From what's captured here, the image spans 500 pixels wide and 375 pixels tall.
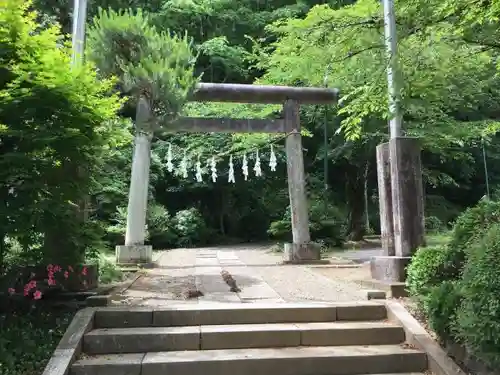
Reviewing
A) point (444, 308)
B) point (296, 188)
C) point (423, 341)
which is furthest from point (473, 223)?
point (296, 188)

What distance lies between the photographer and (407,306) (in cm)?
531

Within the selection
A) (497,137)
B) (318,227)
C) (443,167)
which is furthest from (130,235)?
(497,137)

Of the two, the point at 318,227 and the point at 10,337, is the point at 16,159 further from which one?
the point at 318,227

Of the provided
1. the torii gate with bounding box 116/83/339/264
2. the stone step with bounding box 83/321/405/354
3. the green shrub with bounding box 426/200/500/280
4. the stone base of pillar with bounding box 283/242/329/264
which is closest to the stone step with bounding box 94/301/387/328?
the stone step with bounding box 83/321/405/354

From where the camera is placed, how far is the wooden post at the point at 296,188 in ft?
35.8

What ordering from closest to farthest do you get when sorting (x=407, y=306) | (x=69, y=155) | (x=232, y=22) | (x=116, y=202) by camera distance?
(x=69, y=155) → (x=407, y=306) → (x=116, y=202) → (x=232, y=22)

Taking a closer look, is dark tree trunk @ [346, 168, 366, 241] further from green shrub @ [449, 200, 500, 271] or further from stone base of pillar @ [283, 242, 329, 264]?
green shrub @ [449, 200, 500, 271]

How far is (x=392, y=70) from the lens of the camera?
595 cm

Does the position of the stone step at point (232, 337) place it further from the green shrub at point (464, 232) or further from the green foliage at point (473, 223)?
the green foliage at point (473, 223)

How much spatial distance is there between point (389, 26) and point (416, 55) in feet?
1.84

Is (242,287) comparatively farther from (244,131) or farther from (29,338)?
(244,131)

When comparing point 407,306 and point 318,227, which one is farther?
point 318,227

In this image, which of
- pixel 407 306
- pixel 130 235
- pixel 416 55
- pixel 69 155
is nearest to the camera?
pixel 69 155

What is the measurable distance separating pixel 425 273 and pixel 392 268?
4.12 ft
